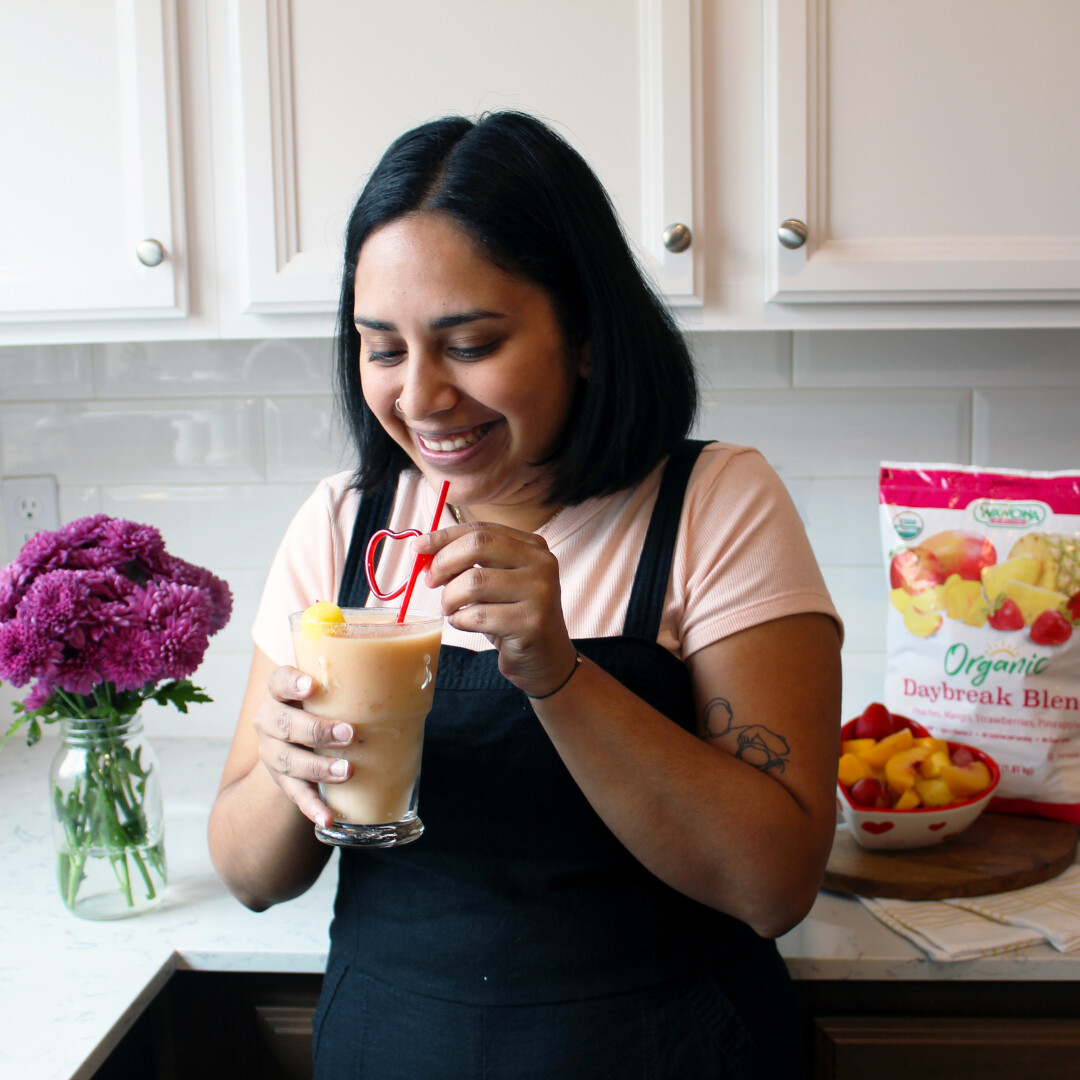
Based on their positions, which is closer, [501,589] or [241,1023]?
[501,589]

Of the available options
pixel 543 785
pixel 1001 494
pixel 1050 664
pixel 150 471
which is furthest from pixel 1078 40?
pixel 150 471

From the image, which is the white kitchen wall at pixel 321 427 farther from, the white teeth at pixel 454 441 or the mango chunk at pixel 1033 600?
the white teeth at pixel 454 441

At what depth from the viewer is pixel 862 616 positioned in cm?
182

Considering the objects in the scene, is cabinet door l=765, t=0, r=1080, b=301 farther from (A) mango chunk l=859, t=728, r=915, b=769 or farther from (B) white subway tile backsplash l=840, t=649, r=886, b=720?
(B) white subway tile backsplash l=840, t=649, r=886, b=720

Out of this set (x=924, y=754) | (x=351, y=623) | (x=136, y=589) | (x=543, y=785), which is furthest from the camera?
(x=924, y=754)

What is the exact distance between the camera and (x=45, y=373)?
1848mm

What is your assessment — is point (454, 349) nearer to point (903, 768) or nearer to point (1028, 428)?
point (903, 768)

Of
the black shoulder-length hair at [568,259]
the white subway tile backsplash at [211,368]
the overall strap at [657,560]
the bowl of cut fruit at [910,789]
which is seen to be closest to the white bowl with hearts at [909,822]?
the bowl of cut fruit at [910,789]

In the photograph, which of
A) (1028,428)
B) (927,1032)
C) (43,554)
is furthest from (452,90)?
(927,1032)

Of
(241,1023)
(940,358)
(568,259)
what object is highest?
(568,259)

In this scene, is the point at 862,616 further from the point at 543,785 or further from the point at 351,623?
the point at 351,623

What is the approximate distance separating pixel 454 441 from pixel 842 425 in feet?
3.34

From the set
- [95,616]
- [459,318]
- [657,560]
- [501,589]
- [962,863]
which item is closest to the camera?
[501,589]

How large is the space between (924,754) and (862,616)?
20.1 inches
